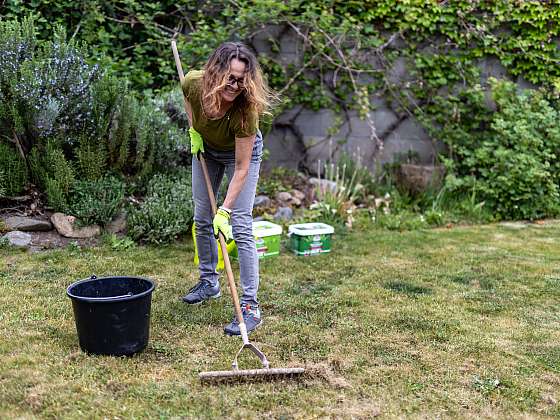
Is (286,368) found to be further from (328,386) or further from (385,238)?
(385,238)

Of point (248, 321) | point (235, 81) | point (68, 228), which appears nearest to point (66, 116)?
point (68, 228)

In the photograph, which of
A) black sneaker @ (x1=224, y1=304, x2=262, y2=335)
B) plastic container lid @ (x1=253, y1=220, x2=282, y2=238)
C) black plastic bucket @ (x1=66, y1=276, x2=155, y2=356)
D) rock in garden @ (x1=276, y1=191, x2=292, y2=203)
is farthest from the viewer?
rock in garden @ (x1=276, y1=191, x2=292, y2=203)

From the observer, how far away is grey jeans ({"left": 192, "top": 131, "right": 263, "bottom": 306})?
3.13 meters

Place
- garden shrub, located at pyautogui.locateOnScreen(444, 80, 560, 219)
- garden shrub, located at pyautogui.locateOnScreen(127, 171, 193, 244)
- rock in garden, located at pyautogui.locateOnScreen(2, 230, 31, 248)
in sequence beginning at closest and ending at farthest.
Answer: rock in garden, located at pyautogui.locateOnScreen(2, 230, 31, 248)
garden shrub, located at pyautogui.locateOnScreen(127, 171, 193, 244)
garden shrub, located at pyautogui.locateOnScreen(444, 80, 560, 219)

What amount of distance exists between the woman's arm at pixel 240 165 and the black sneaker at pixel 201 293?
2.28 ft

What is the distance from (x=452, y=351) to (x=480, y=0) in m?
4.61

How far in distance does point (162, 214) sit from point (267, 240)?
2.66 ft

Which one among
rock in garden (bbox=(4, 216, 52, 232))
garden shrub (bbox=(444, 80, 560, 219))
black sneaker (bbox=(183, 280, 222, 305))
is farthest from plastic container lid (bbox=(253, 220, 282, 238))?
garden shrub (bbox=(444, 80, 560, 219))

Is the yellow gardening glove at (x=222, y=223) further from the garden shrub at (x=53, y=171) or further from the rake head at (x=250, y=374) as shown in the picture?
the garden shrub at (x=53, y=171)

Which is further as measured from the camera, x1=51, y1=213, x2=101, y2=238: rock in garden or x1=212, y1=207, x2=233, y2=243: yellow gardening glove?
x1=51, y1=213, x2=101, y2=238: rock in garden

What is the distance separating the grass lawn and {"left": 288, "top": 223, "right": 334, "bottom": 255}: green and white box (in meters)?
0.12


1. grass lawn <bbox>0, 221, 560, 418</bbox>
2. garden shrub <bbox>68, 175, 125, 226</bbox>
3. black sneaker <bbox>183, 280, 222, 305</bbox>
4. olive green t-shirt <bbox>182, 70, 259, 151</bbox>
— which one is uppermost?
olive green t-shirt <bbox>182, 70, 259, 151</bbox>

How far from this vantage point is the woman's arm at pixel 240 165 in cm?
290

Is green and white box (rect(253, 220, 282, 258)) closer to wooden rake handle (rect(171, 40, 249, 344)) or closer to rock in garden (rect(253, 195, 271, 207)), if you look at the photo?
rock in garden (rect(253, 195, 271, 207))
